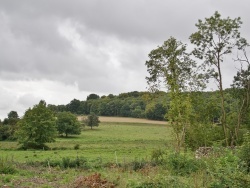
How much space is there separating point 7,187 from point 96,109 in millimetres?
105606

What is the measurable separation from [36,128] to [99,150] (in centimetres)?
1179

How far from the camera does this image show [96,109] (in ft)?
405

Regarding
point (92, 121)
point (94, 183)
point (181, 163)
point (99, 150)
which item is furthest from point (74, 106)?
point (94, 183)

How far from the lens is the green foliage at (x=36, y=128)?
193 ft

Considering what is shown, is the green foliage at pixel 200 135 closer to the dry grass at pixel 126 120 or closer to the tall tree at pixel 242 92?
the tall tree at pixel 242 92

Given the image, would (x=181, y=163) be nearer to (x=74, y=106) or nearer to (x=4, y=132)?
(x=4, y=132)

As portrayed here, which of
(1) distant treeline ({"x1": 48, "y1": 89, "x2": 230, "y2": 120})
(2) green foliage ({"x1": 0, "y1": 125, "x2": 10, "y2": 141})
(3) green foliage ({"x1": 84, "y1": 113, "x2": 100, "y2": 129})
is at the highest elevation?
(1) distant treeline ({"x1": 48, "y1": 89, "x2": 230, "y2": 120})

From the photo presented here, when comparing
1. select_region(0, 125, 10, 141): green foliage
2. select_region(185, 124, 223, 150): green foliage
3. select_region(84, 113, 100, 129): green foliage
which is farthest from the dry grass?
select_region(185, 124, 223, 150): green foliage

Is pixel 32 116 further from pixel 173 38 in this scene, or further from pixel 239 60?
pixel 239 60

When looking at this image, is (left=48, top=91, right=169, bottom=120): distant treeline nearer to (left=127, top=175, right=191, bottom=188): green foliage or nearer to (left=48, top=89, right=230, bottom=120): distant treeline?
(left=48, top=89, right=230, bottom=120): distant treeline

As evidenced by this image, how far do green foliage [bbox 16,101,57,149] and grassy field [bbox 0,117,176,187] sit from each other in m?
1.98

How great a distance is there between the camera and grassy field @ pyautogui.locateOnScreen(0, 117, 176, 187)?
2902 cm

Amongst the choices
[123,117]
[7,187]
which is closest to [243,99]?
[7,187]

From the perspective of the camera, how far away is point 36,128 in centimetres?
5925
